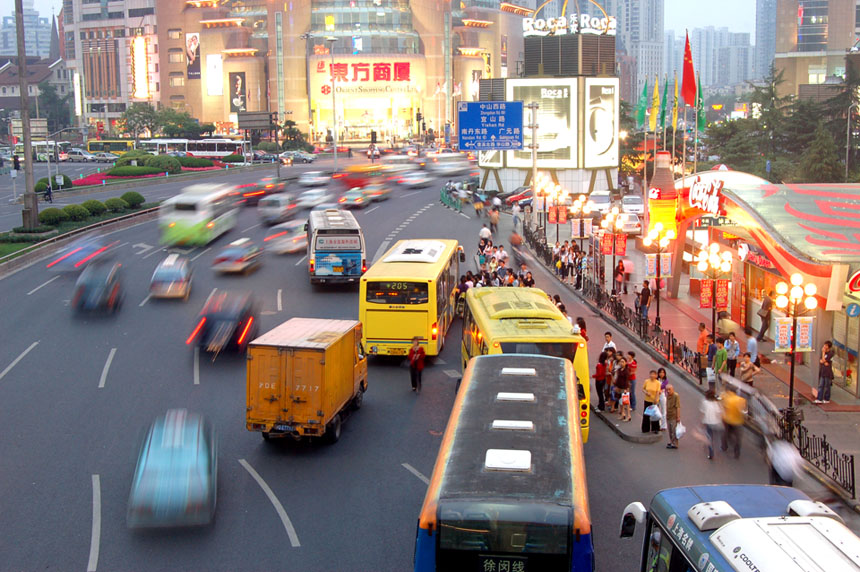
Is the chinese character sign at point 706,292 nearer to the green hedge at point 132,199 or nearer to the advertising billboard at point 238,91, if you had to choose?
the green hedge at point 132,199

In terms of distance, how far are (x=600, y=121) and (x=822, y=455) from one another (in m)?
52.3

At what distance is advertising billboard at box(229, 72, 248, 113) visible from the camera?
5797 inches

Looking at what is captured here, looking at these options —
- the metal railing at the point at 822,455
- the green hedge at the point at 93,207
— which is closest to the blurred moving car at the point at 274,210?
the green hedge at the point at 93,207

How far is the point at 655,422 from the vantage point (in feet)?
60.8

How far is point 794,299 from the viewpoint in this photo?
19109mm

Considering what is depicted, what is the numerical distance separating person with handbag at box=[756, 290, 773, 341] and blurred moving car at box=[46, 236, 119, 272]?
2619cm

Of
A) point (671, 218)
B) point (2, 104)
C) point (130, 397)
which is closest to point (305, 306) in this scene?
point (130, 397)

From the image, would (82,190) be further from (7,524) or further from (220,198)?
(7,524)

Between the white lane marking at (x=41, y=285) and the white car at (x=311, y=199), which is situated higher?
the white car at (x=311, y=199)

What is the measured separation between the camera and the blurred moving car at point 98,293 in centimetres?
3066

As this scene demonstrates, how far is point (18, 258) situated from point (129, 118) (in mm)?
96287

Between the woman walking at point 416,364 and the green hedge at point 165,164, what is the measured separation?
228ft

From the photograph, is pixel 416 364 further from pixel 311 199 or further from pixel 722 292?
pixel 311 199

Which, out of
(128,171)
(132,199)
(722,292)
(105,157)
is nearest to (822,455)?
(722,292)
